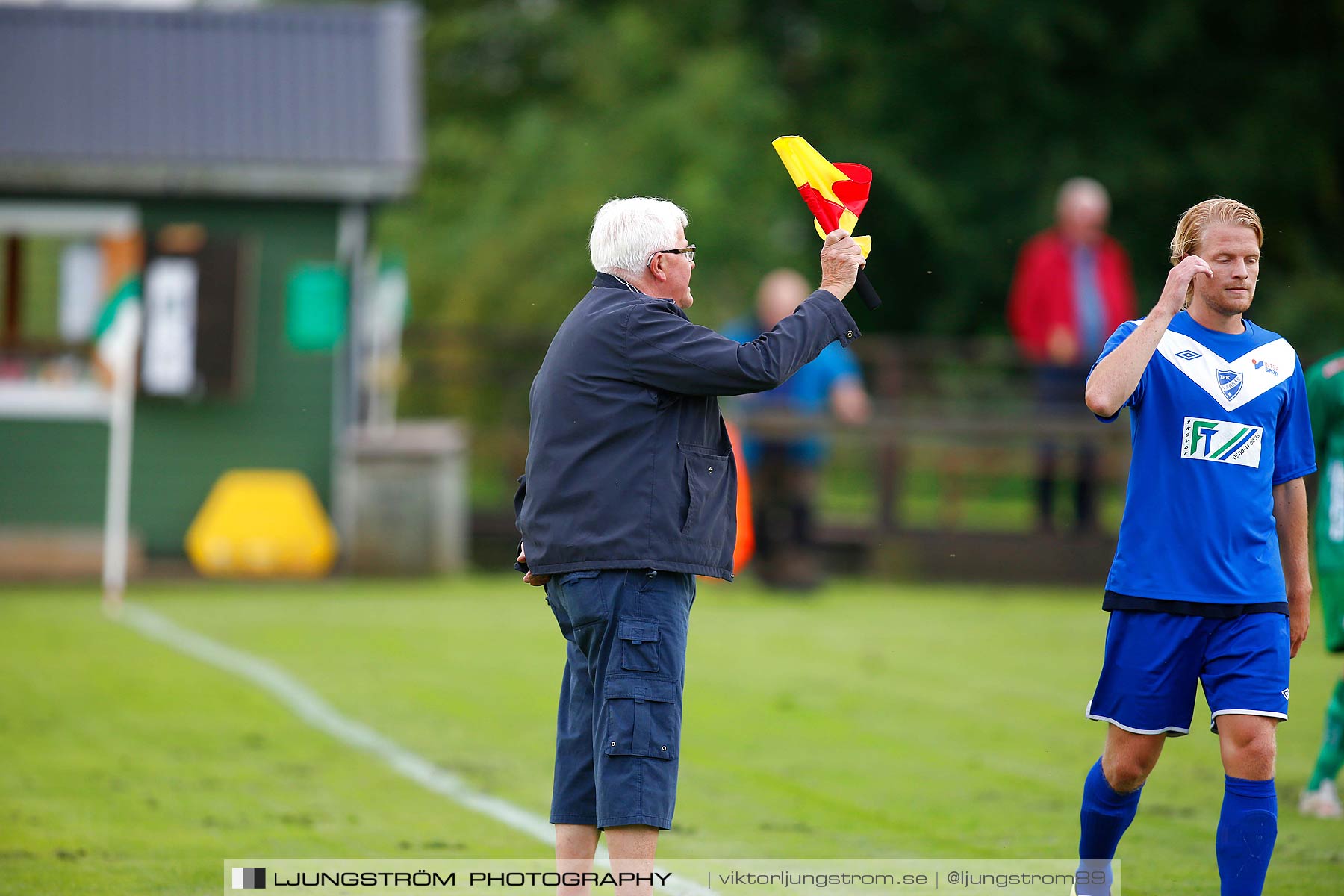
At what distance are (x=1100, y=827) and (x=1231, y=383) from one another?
4.35 feet

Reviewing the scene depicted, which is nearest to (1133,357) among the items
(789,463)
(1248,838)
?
(1248,838)

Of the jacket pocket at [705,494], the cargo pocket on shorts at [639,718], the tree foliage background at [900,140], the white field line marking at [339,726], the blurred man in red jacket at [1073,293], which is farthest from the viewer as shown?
the tree foliage background at [900,140]

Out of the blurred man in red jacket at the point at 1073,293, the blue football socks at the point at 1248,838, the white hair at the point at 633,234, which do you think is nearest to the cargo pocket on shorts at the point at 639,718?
the white hair at the point at 633,234

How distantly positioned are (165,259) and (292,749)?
9222mm

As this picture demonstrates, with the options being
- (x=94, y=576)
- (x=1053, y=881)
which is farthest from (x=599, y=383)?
(x=94, y=576)

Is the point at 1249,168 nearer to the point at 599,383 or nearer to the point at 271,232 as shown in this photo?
the point at 271,232

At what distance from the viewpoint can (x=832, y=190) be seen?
205 inches

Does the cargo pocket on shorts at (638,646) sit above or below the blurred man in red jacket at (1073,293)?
below

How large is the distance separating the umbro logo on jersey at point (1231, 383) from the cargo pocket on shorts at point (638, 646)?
68.7 inches

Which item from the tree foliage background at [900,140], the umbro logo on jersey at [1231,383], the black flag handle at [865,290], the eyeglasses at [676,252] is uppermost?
the tree foliage background at [900,140]

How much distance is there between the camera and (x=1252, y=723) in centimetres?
502

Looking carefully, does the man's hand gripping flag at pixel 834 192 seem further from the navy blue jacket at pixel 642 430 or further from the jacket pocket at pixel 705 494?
the jacket pocket at pixel 705 494

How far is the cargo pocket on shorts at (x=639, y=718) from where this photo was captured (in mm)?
4711

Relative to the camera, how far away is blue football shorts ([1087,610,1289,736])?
16.5ft
